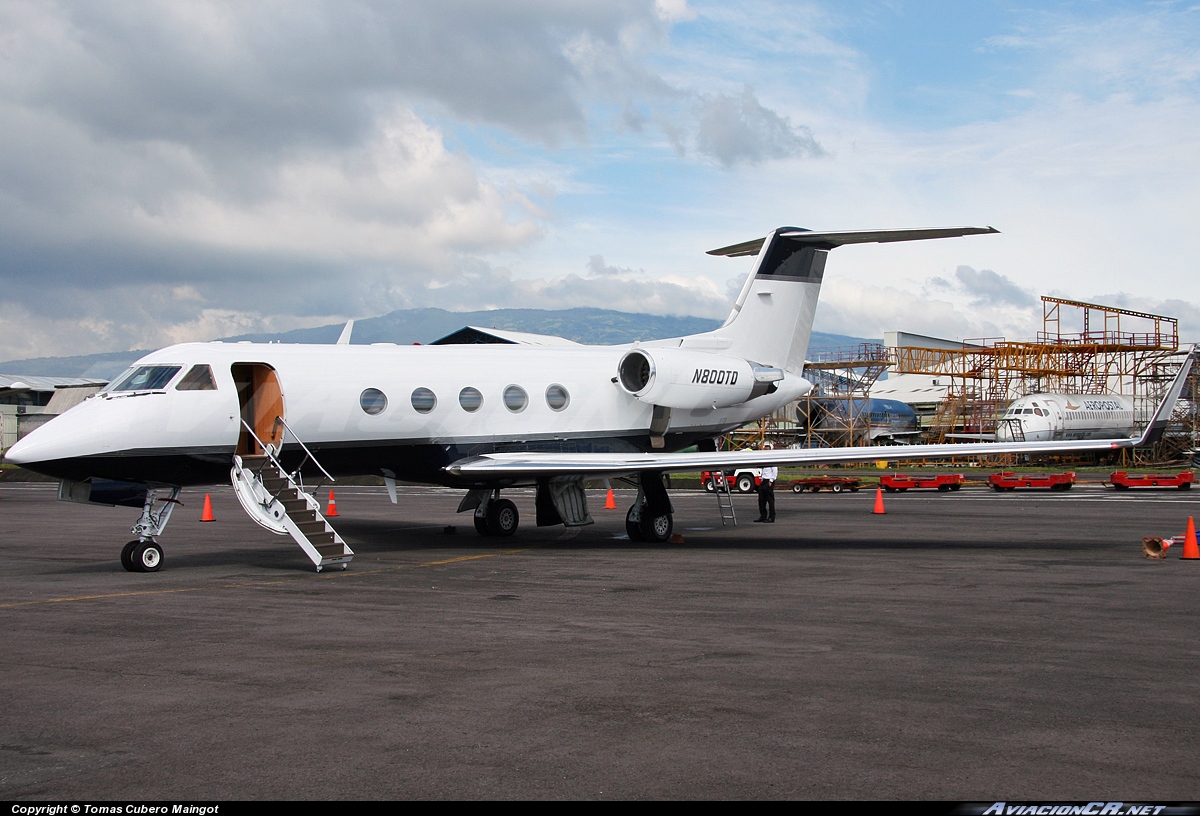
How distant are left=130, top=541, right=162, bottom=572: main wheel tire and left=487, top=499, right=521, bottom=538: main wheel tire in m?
7.02

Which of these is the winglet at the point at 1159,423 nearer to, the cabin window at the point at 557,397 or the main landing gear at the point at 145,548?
the cabin window at the point at 557,397

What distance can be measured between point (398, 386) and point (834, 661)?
Result: 1107 centimetres

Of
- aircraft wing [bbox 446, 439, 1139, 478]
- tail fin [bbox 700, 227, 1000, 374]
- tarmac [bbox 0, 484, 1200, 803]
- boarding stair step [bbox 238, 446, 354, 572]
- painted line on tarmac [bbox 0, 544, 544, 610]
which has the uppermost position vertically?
tail fin [bbox 700, 227, 1000, 374]

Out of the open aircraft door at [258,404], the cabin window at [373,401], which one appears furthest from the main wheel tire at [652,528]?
the open aircraft door at [258,404]

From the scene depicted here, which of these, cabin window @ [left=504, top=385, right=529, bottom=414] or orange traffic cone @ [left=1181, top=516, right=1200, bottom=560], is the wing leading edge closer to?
cabin window @ [left=504, top=385, right=529, bottom=414]

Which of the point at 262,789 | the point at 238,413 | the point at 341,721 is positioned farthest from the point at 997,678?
the point at 238,413

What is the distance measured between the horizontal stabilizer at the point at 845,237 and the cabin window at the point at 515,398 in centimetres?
722

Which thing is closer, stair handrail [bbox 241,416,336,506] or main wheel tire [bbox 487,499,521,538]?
stair handrail [bbox 241,416,336,506]

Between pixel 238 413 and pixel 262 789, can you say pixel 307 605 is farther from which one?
pixel 262 789

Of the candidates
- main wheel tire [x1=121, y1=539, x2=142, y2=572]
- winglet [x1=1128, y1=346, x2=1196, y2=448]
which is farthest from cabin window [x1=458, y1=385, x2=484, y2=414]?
winglet [x1=1128, y1=346, x2=1196, y2=448]

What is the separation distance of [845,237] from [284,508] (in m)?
12.9

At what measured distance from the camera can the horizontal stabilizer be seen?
19578mm

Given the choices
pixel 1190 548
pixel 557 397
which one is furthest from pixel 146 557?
pixel 1190 548

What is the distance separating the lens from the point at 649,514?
19.1 metres
